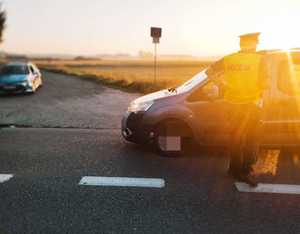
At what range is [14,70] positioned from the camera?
17672 mm

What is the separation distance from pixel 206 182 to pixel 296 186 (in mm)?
1269

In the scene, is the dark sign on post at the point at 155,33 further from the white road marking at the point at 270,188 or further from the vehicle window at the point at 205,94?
the white road marking at the point at 270,188

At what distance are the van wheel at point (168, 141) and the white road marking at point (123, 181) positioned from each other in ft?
3.79

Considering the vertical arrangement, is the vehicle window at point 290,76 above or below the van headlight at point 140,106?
above

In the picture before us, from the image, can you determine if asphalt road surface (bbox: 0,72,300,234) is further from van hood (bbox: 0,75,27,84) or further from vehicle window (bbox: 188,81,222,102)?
van hood (bbox: 0,75,27,84)

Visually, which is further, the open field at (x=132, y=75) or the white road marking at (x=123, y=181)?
the open field at (x=132, y=75)

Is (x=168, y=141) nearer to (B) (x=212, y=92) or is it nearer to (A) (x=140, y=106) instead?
(A) (x=140, y=106)

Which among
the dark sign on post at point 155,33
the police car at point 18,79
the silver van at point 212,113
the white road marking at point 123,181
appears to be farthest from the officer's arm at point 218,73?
the police car at point 18,79

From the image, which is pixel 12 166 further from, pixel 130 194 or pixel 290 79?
pixel 290 79

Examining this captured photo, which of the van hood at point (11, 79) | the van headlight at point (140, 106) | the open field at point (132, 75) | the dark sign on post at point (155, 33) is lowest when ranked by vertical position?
the open field at point (132, 75)

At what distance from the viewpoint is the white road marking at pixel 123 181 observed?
5.11m

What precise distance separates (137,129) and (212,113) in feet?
4.53

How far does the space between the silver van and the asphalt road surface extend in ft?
1.31

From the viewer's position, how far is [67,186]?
503 cm
